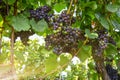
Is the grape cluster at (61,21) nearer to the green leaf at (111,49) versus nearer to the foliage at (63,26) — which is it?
the foliage at (63,26)

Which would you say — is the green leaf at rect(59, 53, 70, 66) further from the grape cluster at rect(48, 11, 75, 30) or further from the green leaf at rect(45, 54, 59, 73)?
the grape cluster at rect(48, 11, 75, 30)

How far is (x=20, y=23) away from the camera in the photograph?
4.61 feet

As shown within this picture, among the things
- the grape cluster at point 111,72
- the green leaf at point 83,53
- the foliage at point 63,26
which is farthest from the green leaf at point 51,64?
the grape cluster at point 111,72

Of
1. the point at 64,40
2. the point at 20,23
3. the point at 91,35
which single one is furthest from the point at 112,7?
the point at 20,23

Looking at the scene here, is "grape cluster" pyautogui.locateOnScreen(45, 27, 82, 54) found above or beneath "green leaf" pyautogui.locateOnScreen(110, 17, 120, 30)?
beneath

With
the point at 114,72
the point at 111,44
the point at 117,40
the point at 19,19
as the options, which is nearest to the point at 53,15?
the point at 19,19

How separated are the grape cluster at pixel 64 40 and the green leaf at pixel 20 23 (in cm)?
11

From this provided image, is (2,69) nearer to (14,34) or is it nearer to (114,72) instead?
(14,34)

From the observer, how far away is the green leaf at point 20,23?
139 centimetres

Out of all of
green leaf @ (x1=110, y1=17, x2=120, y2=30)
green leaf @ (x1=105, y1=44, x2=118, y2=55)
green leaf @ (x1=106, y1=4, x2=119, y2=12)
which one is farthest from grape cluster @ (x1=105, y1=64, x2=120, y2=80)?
green leaf @ (x1=106, y1=4, x2=119, y2=12)

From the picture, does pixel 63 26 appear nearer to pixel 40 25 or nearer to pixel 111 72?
pixel 40 25

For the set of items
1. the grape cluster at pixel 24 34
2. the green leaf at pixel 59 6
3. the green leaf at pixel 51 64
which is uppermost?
the green leaf at pixel 59 6

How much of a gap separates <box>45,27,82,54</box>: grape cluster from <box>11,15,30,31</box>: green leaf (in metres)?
0.11

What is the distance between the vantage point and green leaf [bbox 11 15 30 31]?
139 centimetres
